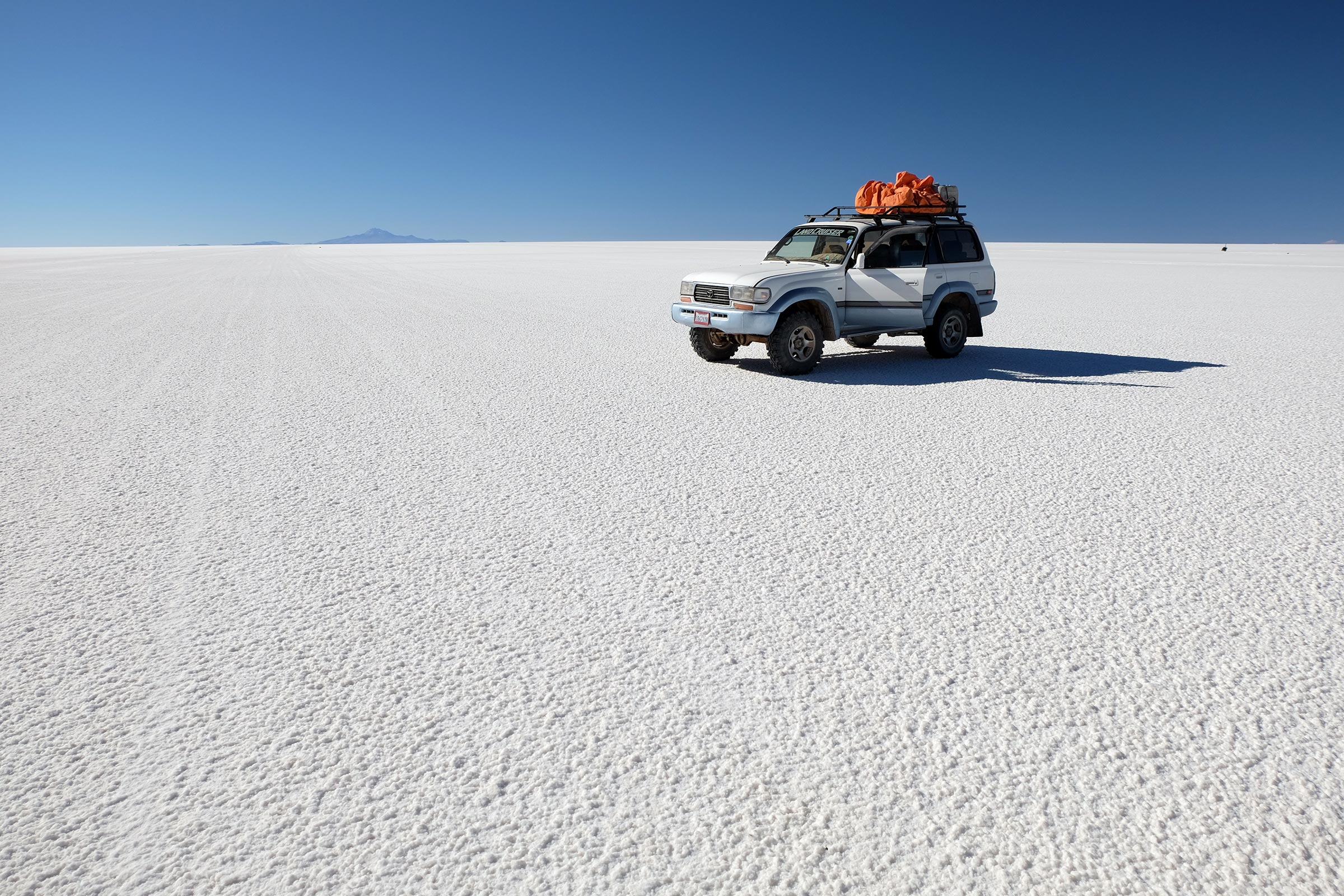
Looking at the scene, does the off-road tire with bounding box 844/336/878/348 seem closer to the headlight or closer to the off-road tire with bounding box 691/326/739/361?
the off-road tire with bounding box 691/326/739/361

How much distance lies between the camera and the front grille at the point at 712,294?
35.1ft

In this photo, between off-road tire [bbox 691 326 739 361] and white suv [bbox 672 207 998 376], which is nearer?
white suv [bbox 672 207 998 376]

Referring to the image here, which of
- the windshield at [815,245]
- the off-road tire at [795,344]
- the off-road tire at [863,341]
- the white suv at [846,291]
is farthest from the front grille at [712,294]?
the off-road tire at [863,341]

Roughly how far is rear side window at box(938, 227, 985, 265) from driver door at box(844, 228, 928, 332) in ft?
1.32

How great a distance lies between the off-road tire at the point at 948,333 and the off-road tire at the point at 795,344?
198cm

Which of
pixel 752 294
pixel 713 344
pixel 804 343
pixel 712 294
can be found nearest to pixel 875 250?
pixel 804 343

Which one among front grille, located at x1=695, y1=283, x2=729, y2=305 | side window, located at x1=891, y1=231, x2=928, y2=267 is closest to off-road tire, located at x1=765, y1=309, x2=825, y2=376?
front grille, located at x1=695, y1=283, x2=729, y2=305

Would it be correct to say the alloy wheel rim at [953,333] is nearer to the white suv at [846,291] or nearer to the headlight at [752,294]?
the white suv at [846,291]

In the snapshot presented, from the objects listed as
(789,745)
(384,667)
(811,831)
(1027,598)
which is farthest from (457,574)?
(1027,598)

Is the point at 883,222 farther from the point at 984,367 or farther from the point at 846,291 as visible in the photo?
the point at 984,367

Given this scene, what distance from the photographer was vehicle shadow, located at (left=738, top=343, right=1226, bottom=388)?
34.1 feet

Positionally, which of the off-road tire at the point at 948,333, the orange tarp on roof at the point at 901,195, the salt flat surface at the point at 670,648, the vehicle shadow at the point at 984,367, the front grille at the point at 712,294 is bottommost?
the salt flat surface at the point at 670,648

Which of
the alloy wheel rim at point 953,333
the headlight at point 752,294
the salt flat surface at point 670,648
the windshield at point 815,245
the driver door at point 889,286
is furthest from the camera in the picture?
the alloy wheel rim at point 953,333

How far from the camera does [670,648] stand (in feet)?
11.7
